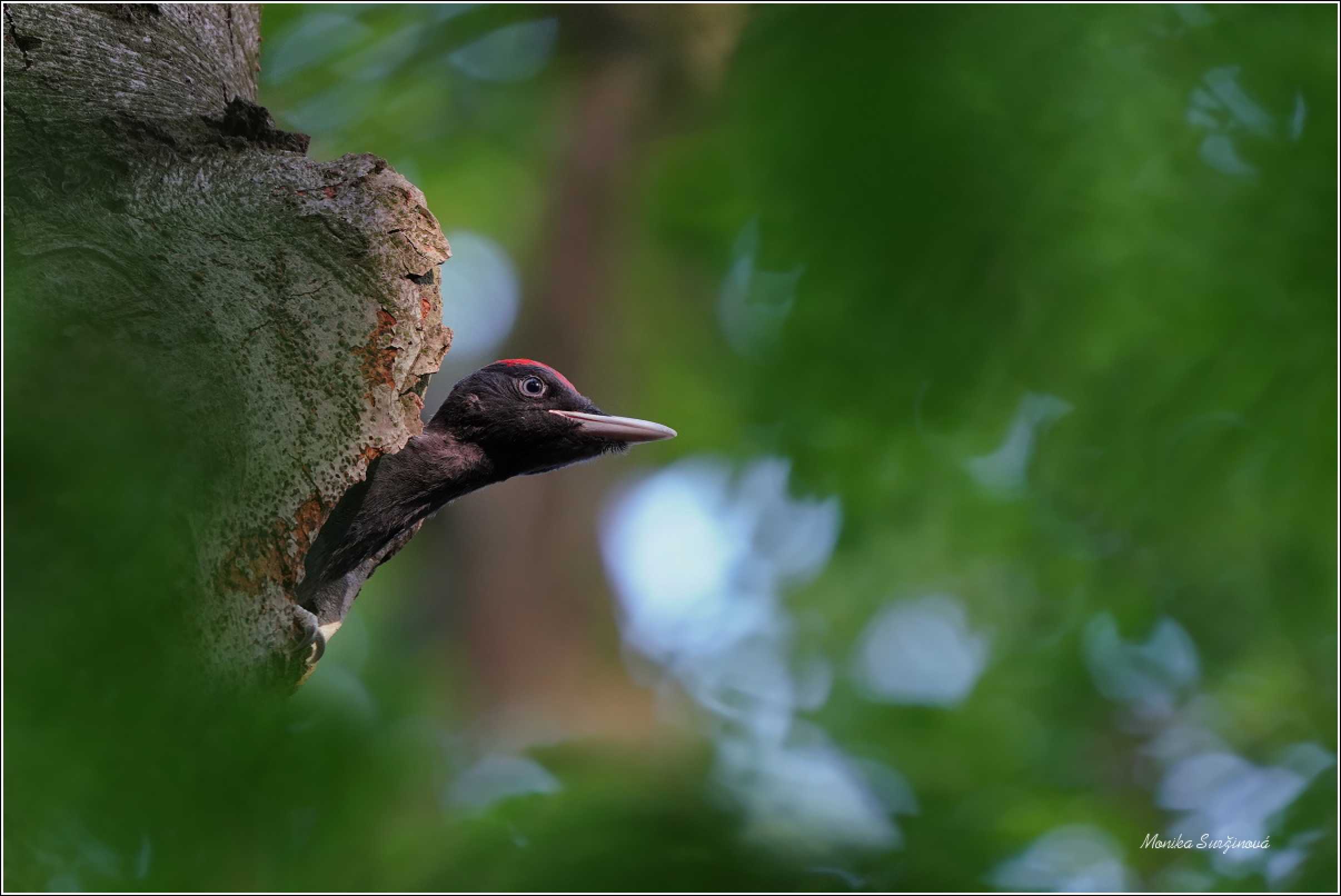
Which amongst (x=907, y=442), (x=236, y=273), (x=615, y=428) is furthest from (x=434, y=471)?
(x=907, y=442)

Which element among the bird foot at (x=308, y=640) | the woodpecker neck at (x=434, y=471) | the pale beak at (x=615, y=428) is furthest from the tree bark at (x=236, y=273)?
the pale beak at (x=615, y=428)

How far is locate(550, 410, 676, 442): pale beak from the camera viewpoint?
13.6 ft

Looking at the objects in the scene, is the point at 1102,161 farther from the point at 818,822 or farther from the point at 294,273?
the point at 294,273

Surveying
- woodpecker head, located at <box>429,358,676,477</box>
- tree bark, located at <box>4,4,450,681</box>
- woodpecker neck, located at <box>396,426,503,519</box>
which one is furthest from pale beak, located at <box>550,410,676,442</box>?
tree bark, located at <box>4,4,450,681</box>

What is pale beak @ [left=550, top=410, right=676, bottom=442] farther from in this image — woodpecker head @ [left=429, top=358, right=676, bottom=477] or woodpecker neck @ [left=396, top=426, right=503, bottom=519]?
woodpecker neck @ [left=396, top=426, right=503, bottom=519]

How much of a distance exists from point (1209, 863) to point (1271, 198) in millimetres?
2258

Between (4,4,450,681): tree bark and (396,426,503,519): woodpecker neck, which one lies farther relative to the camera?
(396,426,503,519): woodpecker neck

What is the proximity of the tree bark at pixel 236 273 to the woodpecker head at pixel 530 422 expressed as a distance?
1.20m

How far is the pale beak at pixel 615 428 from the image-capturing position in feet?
13.6

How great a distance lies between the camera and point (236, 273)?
235cm

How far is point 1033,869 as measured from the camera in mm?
3047

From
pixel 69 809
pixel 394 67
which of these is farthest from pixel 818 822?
pixel 394 67

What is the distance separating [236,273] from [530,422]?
1.75 meters

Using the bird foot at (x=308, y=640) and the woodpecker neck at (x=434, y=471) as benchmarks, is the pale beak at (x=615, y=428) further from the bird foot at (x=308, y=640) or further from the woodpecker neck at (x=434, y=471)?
the bird foot at (x=308, y=640)
